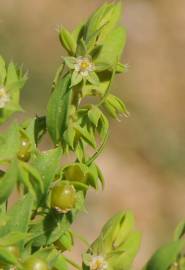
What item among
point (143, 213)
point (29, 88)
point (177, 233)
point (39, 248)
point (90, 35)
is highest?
point (90, 35)

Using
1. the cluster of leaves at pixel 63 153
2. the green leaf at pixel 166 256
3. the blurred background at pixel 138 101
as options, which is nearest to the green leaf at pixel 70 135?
the cluster of leaves at pixel 63 153

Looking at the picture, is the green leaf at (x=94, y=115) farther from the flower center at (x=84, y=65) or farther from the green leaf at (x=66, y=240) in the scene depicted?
the green leaf at (x=66, y=240)

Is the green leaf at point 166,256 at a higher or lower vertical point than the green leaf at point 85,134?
lower

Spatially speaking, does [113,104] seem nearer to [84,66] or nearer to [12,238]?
[84,66]

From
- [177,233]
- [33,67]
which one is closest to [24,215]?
[177,233]

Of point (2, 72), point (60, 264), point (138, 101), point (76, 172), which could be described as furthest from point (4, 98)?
point (138, 101)

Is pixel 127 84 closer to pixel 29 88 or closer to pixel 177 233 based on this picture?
pixel 29 88

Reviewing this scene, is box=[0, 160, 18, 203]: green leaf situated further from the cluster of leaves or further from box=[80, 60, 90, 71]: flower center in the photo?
box=[80, 60, 90, 71]: flower center
